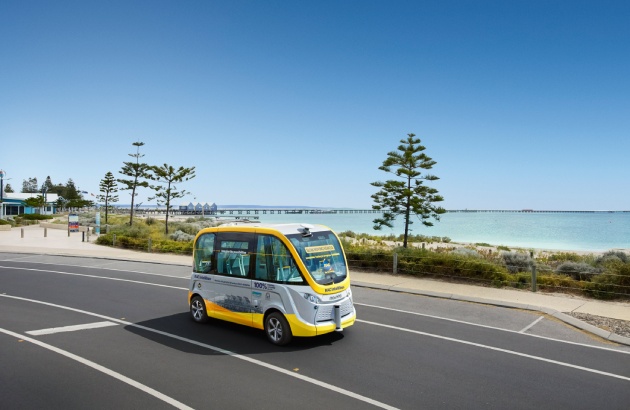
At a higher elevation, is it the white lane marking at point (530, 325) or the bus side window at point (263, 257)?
the bus side window at point (263, 257)

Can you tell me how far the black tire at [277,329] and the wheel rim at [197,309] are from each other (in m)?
2.18

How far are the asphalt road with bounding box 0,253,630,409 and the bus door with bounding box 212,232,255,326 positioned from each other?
48 cm

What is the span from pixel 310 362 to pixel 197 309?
3.78 meters

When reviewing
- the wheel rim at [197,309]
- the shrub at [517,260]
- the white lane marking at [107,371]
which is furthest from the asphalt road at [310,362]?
the shrub at [517,260]

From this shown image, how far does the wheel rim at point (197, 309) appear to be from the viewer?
10.5m

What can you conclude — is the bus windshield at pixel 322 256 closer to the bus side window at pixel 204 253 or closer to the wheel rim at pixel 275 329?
the wheel rim at pixel 275 329

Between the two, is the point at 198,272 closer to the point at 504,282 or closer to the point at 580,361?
the point at 580,361

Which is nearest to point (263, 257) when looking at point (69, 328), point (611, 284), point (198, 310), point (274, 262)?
point (274, 262)

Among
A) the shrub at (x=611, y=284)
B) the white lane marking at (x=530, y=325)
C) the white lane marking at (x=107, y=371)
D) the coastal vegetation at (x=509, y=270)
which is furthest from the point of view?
the coastal vegetation at (x=509, y=270)

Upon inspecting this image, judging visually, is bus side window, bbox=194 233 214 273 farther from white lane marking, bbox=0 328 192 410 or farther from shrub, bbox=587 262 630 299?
shrub, bbox=587 262 630 299

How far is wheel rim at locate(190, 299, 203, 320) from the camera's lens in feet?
34.3

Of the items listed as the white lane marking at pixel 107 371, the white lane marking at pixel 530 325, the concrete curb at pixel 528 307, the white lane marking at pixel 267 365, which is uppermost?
the concrete curb at pixel 528 307

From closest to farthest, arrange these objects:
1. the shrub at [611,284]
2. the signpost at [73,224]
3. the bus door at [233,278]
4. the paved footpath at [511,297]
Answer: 1. the bus door at [233,278]
2. the paved footpath at [511,297]
3. the shrub at [611,284]
4. the signpost at [73,224]

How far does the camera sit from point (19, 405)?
6066 millimetres
